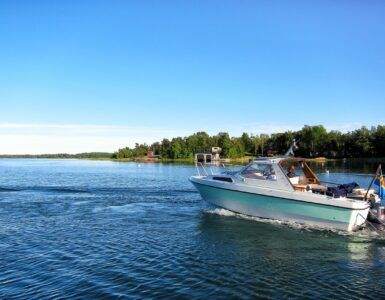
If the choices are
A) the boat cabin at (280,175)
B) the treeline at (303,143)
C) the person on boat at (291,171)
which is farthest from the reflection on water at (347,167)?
the person on boat at (291,171)

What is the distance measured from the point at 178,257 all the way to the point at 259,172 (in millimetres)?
Result: 8893

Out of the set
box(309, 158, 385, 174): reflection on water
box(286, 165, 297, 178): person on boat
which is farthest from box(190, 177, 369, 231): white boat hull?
box(309, 158, 385, 174): reflection on water

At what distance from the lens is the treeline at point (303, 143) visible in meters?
150

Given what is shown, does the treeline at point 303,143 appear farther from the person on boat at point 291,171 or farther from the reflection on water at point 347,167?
the person on boat at point 291,171

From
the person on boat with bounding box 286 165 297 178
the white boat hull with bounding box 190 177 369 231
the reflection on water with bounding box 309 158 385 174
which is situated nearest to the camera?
the white boat hull with bounding box 190 177 369 231

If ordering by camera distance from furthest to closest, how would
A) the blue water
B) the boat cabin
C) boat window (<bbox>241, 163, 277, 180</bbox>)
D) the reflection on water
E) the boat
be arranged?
1. the reflection on water
2. boat window (<bbox>241, 163, 277, 180</bbox>)
3. the boat cabin
4. the boat
5. the blue water

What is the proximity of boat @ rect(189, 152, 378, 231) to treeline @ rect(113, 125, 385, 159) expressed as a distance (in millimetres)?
120632

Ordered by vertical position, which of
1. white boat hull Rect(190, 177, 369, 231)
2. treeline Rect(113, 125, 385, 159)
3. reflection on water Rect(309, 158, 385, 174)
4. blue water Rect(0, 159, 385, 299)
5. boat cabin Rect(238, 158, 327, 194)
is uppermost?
treeline Rect(113, 125, 385, 159)

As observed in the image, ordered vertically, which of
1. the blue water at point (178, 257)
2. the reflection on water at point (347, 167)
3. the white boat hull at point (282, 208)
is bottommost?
the blue water at point (178, 257)

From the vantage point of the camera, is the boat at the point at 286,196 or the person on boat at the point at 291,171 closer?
the boat at the point at 286,196

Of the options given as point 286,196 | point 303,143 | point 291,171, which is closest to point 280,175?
point 286,196

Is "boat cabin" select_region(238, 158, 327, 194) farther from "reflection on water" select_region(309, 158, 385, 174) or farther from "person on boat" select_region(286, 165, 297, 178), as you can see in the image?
"reflection on water" select_region(309, 158, 385, 174)

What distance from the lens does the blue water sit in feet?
42.8

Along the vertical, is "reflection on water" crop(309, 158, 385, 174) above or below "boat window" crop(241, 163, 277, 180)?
below
